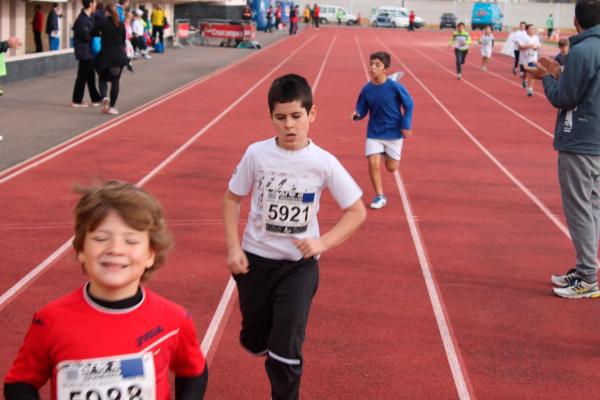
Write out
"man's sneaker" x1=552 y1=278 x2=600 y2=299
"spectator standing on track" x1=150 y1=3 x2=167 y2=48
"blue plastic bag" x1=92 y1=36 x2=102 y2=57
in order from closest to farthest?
"man's sneaker" x1=552 y1=278 x2=600 y2=299 < "blue plastic bag" x1=92 y1=36 x2=102 y2=57 < "spectator standing on track" x1=150 y1=3 x2=167 y2=48

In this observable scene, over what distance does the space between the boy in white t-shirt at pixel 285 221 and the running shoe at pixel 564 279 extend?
3640mm

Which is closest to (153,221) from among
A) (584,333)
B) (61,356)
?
(61,356)

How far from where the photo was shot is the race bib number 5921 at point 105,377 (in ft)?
9.38

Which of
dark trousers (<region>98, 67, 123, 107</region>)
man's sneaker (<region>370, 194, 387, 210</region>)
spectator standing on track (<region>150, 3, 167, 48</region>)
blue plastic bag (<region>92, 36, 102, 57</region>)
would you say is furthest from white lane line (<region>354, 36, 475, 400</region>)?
spectator standing on track (<region>150, 3, 167, 48</region>)

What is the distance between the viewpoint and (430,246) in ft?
30.7

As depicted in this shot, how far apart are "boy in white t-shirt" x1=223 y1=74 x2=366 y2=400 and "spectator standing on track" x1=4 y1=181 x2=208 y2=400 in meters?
1.69

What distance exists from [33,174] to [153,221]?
963cm

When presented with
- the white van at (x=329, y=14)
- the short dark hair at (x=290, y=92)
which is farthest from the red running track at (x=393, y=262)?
the white van at (x=329, y=14)

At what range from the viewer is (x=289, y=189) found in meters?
4.72

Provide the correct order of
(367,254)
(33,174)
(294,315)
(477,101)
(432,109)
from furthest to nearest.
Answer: (477,101) < (432,109) < (33,174) < (367,254) < (294,315)

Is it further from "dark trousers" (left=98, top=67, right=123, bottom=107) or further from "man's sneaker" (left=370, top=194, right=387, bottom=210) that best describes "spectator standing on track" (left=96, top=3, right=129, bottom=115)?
"man's sneaker" (left=370, top=194, right=387, bottom=210)

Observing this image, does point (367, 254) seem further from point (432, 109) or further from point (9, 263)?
point (432, 109)

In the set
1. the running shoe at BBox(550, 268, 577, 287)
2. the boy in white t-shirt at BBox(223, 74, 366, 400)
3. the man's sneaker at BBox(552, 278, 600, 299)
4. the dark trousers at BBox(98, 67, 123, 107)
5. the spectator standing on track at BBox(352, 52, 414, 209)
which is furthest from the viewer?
the dark trousers at BBox(98, 67, 123, 107)

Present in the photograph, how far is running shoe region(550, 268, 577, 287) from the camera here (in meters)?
7.85
